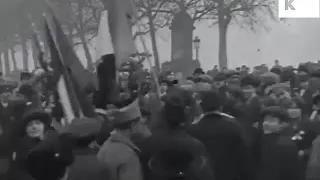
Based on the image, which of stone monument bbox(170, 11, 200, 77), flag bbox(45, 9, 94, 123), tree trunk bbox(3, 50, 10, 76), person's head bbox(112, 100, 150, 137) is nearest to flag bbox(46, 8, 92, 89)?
flag bbox(45, 9, 94, 123)

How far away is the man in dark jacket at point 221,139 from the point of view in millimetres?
4160

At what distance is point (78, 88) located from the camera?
5363 millimetres

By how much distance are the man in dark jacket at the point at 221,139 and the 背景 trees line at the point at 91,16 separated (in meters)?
2.65

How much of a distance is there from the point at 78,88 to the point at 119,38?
3.98 ft

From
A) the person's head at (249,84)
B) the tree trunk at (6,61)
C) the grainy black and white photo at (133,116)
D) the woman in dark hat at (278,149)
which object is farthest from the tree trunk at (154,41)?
the woman in dark hat at (278,149)

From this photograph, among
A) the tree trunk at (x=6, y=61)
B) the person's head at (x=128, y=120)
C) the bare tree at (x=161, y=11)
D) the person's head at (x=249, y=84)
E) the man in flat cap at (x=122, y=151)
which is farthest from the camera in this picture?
the tree trunk at (x=6, y=61)

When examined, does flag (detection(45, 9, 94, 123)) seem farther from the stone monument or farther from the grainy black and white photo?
the stone monument

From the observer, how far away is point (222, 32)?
1285cm

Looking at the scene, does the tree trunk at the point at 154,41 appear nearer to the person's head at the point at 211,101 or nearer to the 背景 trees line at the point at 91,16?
the 背景 trees line at the point at 91,16

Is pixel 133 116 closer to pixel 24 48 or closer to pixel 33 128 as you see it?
pixel 33 128

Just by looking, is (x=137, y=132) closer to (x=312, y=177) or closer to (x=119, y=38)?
(x=312, y=177)

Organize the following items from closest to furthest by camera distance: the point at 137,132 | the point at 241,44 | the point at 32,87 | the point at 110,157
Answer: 1. the point at 110,157
2. the point at 137,132
3. the point at 32,87
4. the point at 241,44

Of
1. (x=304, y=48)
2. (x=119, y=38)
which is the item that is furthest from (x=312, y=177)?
(x=304, y=48)

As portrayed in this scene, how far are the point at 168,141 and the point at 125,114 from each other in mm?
350
